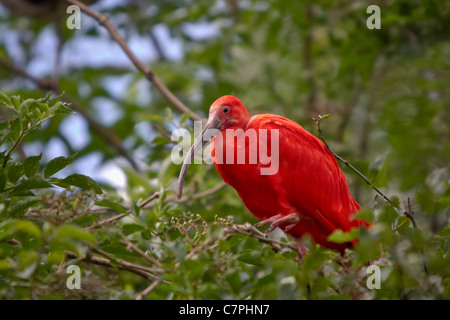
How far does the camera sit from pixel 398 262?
241cm

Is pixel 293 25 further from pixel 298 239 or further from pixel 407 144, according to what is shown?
pixel 298 239

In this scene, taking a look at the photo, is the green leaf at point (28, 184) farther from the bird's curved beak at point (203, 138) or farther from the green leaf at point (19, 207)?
the bird's curved beak at point (203, 138)

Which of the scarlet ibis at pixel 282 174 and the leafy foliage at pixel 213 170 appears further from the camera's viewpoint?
the scarlet ibis at pixel 282 174

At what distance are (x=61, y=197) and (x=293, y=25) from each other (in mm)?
4970

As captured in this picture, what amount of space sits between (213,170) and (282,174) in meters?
2.03

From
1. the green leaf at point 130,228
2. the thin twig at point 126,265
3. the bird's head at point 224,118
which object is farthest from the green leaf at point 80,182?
the bird's head at point 224,118

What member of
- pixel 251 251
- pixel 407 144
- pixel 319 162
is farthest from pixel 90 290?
pixel 407 144

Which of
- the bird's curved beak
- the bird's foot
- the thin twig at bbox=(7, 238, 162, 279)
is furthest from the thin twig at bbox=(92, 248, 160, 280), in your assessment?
the bird's curved beak

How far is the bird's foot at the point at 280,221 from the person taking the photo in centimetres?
346

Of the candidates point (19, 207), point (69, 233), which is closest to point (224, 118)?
point (19, 207)

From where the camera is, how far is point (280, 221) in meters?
3.56

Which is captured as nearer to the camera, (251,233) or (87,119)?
(251,233)

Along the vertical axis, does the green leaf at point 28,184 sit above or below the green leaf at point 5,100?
below

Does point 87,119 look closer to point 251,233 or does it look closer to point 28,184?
point 28,184
